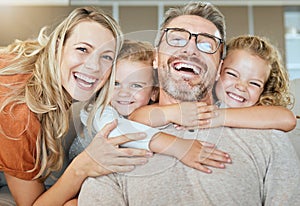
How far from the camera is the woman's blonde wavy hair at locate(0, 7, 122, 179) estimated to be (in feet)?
3.15

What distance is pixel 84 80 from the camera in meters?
1.02

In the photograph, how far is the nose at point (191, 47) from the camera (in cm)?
98

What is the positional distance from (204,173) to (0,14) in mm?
1556

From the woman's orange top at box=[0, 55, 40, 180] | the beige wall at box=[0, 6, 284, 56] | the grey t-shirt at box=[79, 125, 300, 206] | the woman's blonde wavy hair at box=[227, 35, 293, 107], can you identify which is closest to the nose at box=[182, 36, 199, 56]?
the woman's blonde wavy hair at box=[227, 35, 293, 107]

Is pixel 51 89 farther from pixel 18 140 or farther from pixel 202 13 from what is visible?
pixel 202 13

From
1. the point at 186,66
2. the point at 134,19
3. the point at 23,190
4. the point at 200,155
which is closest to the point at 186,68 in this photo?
the point at 186,66

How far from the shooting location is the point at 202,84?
3.28 ft

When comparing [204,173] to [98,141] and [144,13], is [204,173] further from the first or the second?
[144,13]

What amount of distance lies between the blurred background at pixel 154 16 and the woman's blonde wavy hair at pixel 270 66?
1.08 m

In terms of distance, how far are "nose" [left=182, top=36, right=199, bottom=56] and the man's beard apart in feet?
0.22

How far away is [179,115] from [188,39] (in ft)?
0.62

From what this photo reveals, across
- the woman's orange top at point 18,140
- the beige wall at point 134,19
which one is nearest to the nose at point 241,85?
the woman's orange top at point 18,140

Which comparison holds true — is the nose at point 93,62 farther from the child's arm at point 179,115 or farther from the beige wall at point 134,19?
the beige wall at point 134,19

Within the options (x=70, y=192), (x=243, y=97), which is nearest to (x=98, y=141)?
(x=70, y=192)
